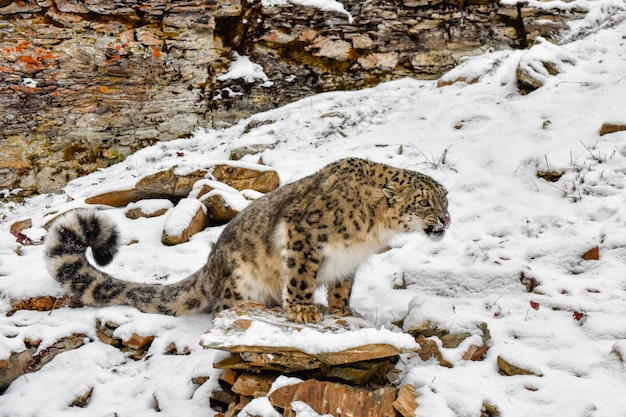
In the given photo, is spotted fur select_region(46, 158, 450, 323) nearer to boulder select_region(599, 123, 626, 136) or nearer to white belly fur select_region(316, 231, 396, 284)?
white belly fur select_region(316, 231, 396, 284)

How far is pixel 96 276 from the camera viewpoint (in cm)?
562

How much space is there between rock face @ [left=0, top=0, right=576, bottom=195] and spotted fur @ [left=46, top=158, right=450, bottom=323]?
7.91 metres

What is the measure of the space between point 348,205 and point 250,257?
115 cm

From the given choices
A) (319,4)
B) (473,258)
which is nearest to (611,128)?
(473,258)

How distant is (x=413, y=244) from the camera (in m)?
6.84

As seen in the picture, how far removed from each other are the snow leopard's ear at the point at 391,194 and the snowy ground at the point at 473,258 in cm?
105

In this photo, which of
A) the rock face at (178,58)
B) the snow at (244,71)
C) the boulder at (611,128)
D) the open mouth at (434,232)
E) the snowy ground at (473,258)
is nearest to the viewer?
the snowy ground at (473,258)

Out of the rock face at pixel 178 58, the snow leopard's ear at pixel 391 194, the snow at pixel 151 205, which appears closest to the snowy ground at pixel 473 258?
the snow at pixel 151 205

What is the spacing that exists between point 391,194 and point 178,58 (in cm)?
1012

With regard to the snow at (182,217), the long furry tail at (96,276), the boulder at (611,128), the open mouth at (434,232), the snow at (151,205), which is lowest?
the snow at (151,205)

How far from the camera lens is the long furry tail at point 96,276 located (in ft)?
18.0

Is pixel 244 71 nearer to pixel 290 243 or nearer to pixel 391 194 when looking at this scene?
pixel 391 194

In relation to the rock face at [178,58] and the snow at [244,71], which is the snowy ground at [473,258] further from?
the snow at [244,71]

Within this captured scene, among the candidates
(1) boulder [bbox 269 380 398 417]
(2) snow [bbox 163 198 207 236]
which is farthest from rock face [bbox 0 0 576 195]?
(1) boulder [bbox 269 380 398 417]
